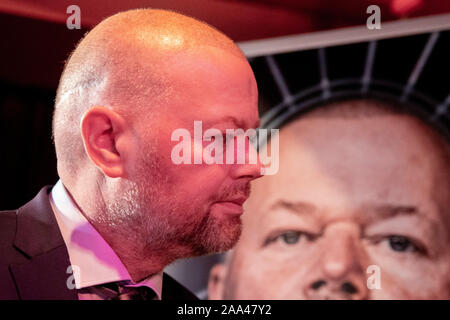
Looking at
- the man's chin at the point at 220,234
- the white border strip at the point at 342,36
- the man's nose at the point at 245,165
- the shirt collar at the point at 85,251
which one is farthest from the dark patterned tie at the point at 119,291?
the white border strip at the point at 342,36

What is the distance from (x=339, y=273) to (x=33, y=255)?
4.44ft

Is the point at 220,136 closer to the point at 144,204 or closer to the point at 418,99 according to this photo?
the point at 144,204

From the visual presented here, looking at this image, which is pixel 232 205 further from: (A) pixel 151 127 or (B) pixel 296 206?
(B) pixel 296 206

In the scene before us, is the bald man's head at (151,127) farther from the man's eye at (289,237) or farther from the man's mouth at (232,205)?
the man's eye at (289,237)

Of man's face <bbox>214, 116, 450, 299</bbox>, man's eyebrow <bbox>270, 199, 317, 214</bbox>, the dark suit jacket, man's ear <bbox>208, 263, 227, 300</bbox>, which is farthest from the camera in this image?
man's ear <bbox>208, 263, 227, 300</bbox>

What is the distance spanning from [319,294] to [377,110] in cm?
73

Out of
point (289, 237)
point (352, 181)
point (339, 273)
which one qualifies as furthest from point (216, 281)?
point (352, 181)

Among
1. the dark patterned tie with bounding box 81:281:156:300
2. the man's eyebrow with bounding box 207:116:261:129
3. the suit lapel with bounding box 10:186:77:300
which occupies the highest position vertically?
the man's eyebrow with bounding box 207:116:261:129

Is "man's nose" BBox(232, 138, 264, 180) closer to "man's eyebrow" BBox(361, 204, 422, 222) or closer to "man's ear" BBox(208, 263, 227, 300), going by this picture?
"man's eyebrow" BBox(361, 204, 422, 222)

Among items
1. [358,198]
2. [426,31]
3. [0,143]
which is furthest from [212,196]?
[0,143]

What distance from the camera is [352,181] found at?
7.14 feet

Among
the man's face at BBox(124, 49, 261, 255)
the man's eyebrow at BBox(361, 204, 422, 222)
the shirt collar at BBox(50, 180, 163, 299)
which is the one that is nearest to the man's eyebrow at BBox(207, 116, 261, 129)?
the man's face at BBox(124, 49, 261, 255)

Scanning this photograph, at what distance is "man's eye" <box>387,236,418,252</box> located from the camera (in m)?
2.06

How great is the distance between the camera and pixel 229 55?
109 cm
